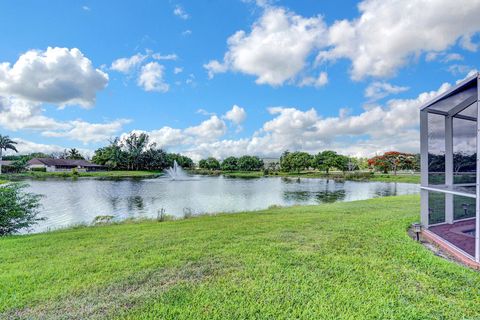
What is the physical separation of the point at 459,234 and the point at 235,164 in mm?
66018

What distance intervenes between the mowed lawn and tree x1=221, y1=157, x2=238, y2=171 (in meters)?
64.5

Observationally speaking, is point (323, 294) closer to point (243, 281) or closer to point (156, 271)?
point (243, 281)

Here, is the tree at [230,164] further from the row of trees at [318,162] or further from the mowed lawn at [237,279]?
the mowed lawn at [237,279]

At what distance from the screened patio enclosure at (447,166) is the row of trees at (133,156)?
59.1 meters

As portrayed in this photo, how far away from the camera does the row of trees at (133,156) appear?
5797cm

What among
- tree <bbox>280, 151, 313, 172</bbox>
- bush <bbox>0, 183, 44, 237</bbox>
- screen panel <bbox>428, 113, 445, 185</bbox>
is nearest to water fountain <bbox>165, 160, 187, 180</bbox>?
tree <bbox>280, 151, 313, 172</bbox>

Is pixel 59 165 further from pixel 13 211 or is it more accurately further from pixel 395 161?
pixel 395 161

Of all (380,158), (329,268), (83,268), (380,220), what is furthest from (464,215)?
(380,158)

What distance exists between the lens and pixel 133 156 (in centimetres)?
5828

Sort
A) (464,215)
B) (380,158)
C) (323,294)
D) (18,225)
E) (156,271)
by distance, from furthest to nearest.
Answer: (380,158)
(18,225)
(464,215)
(156,271)
(323,294)

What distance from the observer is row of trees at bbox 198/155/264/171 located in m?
69.6

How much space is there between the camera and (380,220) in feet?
23.2

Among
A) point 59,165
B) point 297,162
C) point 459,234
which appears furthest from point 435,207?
point 59,165

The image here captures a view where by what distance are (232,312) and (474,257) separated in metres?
4.09
